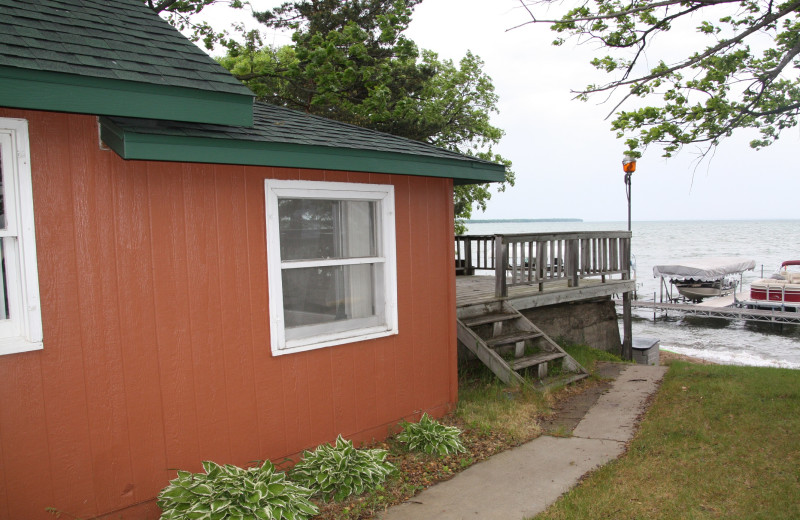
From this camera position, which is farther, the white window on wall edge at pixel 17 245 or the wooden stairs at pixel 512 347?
the wooden stairs at pixel 512 347

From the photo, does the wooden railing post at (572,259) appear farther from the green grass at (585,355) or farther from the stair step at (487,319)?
the stair step at (487,319)

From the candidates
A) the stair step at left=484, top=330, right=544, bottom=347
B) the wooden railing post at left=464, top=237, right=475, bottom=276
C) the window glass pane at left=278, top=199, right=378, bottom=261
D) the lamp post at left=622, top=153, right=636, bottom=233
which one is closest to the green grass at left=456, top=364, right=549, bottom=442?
the stair step at left=484, top=330, right=544, bottom=347

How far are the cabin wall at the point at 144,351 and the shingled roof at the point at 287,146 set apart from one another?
0.86 ft

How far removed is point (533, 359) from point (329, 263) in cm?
332

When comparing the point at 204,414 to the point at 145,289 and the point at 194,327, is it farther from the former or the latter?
the point at 145,289

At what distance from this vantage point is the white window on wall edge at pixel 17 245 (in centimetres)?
312

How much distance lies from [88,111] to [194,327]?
154 cm

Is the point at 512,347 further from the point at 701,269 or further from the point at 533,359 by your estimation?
the point at 701,269

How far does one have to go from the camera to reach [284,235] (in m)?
4.40

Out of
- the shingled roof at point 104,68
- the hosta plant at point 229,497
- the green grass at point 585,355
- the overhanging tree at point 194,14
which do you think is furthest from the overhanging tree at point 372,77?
the hosta plant at point 229,497

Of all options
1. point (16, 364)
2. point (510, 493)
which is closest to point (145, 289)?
point (16, 364)

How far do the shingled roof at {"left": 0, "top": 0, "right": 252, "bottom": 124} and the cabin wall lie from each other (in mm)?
376

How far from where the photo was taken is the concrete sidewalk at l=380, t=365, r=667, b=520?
3.75 meters

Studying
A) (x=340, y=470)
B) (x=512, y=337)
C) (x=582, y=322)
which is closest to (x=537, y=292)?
(x=512, y=337)
